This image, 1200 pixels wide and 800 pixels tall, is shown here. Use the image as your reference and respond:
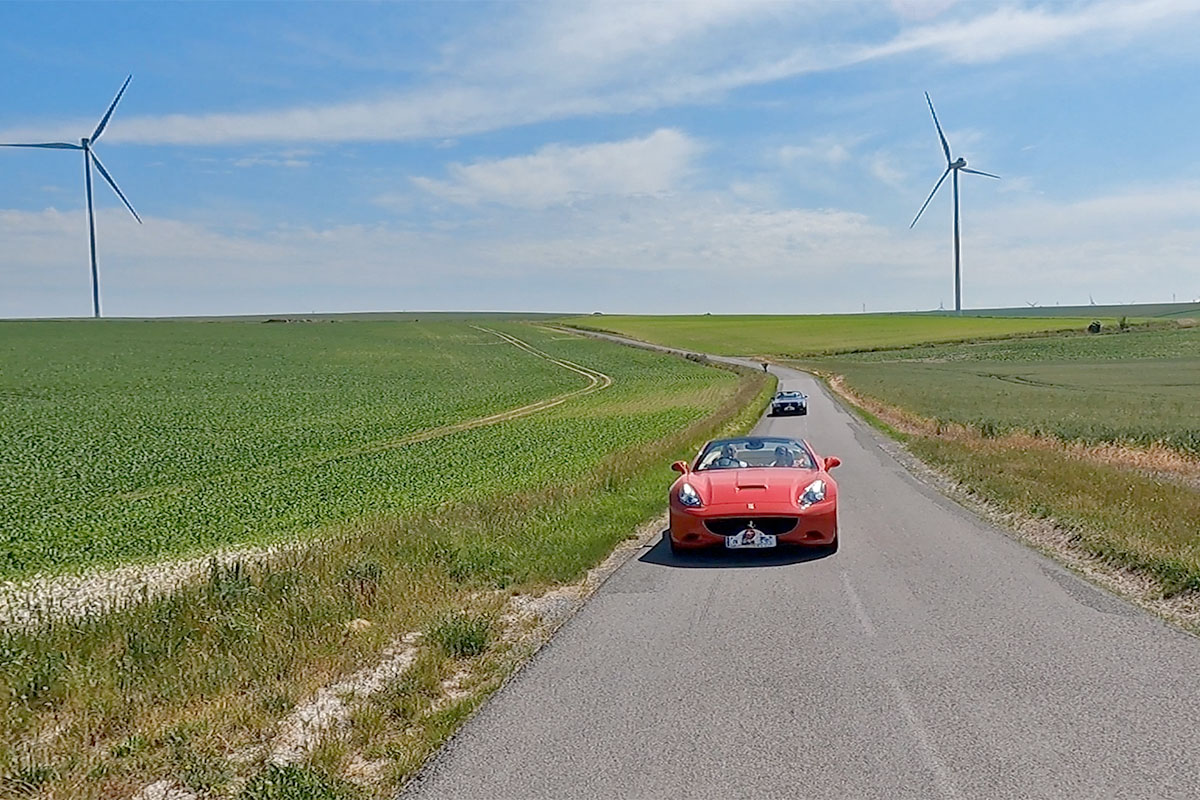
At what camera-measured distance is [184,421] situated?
32188 mm

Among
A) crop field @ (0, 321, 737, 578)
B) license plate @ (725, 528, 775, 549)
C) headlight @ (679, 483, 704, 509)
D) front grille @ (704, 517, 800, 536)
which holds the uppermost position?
headlight @ (679, 483, 704, 509)

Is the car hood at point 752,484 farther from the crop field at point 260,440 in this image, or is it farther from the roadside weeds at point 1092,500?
the crop field at point 260,440

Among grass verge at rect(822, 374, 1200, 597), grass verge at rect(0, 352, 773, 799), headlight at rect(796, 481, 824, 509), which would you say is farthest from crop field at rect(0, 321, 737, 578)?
grass verge at rect(822, 374, 1200, 597)

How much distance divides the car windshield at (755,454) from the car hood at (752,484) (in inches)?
8.4

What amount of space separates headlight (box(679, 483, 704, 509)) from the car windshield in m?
1.05

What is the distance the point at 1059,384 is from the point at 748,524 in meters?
50.9

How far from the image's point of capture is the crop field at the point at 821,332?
10794 cm

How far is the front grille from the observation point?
37.4 ft

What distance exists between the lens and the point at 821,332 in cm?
12244

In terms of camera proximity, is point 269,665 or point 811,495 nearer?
point 269,665

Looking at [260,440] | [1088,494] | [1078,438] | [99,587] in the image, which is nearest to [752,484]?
[1088,494]

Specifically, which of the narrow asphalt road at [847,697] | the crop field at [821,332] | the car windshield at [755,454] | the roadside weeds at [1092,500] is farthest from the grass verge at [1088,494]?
the crop field at [821,332]

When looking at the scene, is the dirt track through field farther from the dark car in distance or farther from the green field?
the dark car in distance

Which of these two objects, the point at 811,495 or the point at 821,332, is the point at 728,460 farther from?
the point at 821,332
